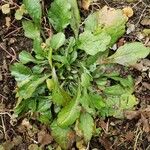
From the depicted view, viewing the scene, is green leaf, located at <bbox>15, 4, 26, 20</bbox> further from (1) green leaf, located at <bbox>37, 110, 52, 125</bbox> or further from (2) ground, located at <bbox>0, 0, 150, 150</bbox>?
(1) green leaf, located at <bbox>37, 110, 52, 125</bbox>

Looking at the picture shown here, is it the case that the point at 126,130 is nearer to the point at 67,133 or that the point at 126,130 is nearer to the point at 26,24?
the point at 67,133

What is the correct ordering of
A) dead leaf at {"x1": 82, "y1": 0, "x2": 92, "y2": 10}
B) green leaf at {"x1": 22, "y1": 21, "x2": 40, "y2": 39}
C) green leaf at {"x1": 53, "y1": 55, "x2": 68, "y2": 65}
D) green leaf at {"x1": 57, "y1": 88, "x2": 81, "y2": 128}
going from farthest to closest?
dead leaf at {"x1": 82, "y1": 0, "x2": 92, "y2": 10} < green leaf at {"x1": 22, "y1": 21, "x2": 40, "y2": 39} < green leaf at {"x1": 53, "y1": 55, "x2": 68, "y2": 65} < green leaf at {"x1": 57, "y1": 88, "x2": 81, "y2": 128}

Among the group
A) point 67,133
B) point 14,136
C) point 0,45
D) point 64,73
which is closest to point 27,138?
point 14,136

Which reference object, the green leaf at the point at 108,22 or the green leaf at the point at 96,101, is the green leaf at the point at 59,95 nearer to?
the green leaf at the point at 96,101

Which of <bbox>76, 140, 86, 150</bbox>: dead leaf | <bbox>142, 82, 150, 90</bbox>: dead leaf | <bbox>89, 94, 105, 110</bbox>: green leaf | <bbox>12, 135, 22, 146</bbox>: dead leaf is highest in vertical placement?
<bbox>89, 94, 105, 110</bbox>: green leaf

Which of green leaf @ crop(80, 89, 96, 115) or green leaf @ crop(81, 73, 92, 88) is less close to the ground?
green leaf @ crop(81, 73, 92, 88)

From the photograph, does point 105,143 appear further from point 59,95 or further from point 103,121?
point 59,95

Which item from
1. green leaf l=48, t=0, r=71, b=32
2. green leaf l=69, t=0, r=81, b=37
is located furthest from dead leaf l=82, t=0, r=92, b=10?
green leaf l=48, t=0, r=71, b=32

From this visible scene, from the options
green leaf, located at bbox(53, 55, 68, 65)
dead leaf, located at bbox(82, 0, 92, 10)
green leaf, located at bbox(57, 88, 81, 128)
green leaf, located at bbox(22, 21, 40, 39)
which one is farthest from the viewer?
dead leaf, located at bbox(82, 0, 92, 10)
